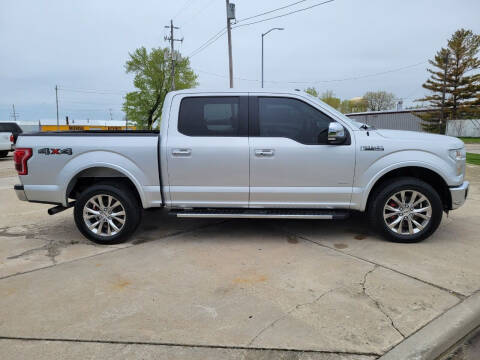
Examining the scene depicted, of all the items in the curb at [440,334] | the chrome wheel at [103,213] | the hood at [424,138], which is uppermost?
the hood at [424,138]

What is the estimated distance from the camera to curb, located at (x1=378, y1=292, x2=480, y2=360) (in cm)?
231

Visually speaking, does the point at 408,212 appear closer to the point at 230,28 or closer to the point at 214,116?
the point at 214,116

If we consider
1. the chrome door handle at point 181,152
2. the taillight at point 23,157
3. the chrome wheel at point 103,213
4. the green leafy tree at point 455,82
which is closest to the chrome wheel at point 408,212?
the chrome door handle at point 181,152

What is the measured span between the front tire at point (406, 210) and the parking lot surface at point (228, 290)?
209mm

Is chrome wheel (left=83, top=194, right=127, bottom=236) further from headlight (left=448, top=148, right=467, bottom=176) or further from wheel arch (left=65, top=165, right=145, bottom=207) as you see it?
headlight (left=448, top=148, right=467, bottom=176)

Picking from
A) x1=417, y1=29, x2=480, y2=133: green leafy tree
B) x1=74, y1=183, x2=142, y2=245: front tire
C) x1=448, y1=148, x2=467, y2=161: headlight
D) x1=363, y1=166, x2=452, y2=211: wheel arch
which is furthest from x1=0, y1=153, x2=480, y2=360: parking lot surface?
x1=417, y1=29, x2=480, y2=133: green leafy tree

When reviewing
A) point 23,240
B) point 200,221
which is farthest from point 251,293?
point 23,240

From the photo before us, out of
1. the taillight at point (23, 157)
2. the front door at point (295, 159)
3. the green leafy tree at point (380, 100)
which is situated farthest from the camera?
the green leafy tree at point (380, 100)

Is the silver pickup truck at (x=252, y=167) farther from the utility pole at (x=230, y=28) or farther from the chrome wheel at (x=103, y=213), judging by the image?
the utility pole at (x=230, y=28)

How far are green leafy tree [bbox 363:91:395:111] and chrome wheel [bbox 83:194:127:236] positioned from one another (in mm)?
80375

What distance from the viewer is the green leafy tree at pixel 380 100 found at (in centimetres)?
7556

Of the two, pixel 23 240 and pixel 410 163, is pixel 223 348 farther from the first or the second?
pixel 23 240

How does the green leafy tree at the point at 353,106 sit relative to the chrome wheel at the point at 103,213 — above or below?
above

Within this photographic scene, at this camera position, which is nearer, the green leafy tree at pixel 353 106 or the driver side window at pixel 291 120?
the driver side window at pixel 291 120
